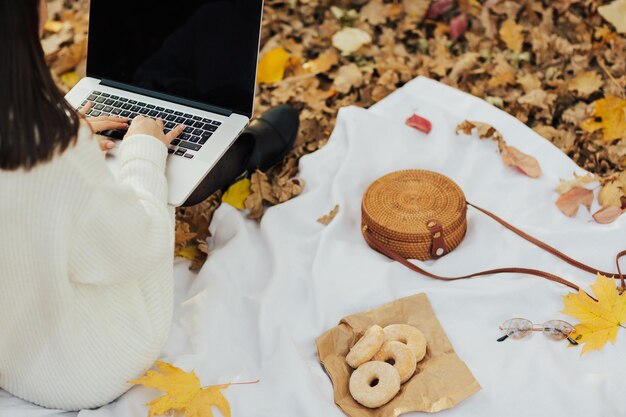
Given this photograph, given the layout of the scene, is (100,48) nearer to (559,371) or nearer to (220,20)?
(220,20)

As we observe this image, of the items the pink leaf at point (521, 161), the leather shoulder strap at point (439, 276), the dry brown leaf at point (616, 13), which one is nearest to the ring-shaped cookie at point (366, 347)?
the leather shoulder strap at point (439, 276)

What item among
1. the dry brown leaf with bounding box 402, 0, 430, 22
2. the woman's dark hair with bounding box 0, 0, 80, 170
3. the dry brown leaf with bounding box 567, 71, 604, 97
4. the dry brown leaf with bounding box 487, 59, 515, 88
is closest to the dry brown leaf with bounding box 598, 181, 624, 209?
the dry brown leaf with bounding box 567, 71, 604, 97

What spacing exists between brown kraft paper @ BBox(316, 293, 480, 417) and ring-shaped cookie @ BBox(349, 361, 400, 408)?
25 millimetres

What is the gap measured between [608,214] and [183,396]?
4.20 ft

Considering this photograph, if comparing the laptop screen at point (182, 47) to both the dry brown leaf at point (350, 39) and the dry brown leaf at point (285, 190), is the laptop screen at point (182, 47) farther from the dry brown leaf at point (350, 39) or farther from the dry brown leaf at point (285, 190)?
the dry brown leaf at point (350, 39)

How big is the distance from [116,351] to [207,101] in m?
0.79

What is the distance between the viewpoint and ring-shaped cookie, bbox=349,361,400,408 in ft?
5.53

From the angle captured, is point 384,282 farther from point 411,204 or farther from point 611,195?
point 611,195

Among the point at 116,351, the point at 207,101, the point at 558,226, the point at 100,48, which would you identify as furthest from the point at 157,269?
the point at 558,226

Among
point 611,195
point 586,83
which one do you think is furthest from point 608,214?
point 586,83

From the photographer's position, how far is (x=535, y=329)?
182 cm

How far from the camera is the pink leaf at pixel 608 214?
6.89 ft

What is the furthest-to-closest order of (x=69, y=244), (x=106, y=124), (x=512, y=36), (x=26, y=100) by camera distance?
1. (x=512, y=36)
2. (x=106, y=124)
3. (x=69, y=244)
4. (x=26, y=100)

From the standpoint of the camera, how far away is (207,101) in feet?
6.86
